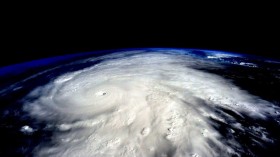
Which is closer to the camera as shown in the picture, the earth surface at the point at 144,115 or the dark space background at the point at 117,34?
the earth surface at the point at 144,115

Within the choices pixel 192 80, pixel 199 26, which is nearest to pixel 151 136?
pixel 192 80

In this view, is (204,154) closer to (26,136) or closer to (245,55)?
(26,136)

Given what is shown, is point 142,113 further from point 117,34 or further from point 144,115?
point 117,34

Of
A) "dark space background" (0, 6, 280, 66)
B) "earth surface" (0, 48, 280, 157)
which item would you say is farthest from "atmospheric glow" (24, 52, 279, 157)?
"dark space background" (0, 6, 280, 66)

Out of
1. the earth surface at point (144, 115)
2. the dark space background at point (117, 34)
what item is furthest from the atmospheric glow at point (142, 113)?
the dark space background at point (117, 34)

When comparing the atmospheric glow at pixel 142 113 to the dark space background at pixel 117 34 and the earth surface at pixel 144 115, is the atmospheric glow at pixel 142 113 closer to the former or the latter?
the earth surface at pixel 144 115

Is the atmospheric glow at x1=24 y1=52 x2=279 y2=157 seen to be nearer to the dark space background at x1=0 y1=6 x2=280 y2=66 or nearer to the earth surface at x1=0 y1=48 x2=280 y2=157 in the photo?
the earth surface at x1=0 y1=48 x2=280 y2=157

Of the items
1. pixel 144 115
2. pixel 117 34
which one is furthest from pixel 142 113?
pixel 117 34

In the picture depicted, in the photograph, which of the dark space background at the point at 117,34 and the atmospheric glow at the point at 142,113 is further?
the dark space background at the point at 117,34

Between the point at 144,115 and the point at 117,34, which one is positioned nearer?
the point at 144,115
